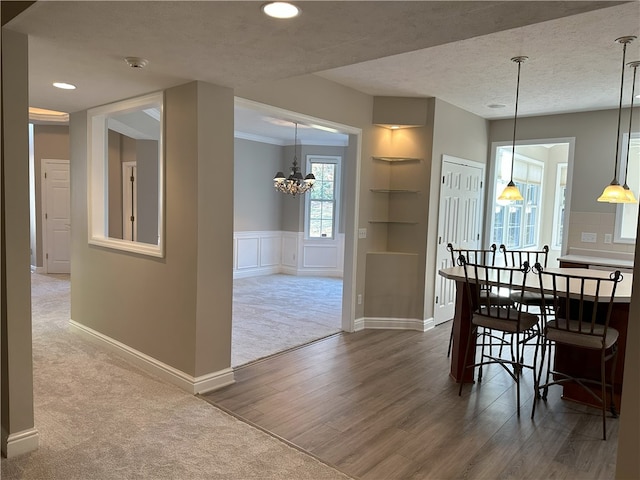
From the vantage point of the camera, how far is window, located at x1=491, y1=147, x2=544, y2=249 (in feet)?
24.4

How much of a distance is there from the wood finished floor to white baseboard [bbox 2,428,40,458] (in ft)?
3.63

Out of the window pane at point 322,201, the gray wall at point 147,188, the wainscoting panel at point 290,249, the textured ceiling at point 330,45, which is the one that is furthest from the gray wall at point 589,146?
the gray wall at point 147,188

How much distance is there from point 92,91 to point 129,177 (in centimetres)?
407

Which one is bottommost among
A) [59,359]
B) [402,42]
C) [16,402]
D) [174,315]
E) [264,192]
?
[59,359]

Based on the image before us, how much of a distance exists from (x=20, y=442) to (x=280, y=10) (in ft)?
8.61

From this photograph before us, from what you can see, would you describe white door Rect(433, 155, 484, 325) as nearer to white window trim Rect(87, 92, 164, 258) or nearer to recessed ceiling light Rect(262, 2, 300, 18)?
white window trim Rect(87, 92, 164, 258)

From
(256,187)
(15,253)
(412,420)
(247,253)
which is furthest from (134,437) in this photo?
(256,187)

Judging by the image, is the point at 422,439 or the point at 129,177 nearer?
the point at 422,439

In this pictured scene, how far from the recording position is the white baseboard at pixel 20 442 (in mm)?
2445

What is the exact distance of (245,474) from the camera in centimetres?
236

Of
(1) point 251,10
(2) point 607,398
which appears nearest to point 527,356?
(2) point 607,398

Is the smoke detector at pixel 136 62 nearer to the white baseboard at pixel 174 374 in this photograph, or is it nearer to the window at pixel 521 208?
the white baseboard at pixel 174 374

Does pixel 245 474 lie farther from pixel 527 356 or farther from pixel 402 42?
pixel 527 356

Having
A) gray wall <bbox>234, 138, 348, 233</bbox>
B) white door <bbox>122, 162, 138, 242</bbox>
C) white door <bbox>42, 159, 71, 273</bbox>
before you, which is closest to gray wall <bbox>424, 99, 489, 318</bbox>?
gray wall <bbox>234, 138, 348, 233</bbox>
